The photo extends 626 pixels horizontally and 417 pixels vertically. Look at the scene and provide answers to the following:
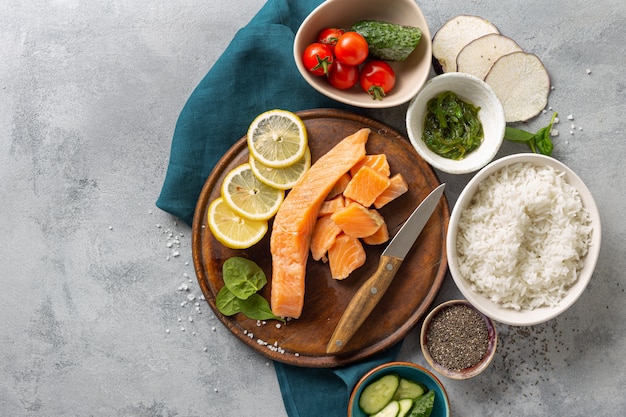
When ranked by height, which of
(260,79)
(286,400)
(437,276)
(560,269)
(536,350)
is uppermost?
(260,79)

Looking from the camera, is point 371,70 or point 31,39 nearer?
point 371,70

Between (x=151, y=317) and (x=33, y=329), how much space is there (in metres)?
0.74

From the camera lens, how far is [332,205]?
304 cm

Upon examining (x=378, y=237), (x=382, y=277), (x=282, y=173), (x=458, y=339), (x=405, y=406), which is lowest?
(x=405, y=406)

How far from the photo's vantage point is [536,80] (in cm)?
321

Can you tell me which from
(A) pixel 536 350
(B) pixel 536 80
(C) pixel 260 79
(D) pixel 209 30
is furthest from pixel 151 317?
(B) pixel 536 80

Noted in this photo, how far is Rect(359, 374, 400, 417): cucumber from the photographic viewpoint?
3031mm

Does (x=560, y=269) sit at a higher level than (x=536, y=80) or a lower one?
lower

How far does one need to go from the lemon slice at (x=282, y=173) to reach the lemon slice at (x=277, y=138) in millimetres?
51

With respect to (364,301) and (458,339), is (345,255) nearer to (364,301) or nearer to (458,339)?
(364,301)

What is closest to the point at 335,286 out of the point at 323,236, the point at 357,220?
the point at 323,236

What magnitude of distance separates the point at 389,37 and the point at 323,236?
116 centimetres

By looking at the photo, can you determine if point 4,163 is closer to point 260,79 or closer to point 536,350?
point 260,79

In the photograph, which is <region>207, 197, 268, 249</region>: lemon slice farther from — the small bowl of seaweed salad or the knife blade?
the small bowl of seaweed salad
